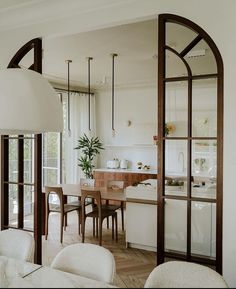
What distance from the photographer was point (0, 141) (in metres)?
3.59

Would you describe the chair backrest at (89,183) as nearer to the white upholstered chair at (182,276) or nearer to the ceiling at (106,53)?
the ceiling at (106,53)

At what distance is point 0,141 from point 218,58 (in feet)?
8.37

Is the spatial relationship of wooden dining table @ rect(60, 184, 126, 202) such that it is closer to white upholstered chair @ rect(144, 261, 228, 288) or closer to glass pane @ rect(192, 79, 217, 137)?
glass pane @ rect(192, 79, 217, 137)

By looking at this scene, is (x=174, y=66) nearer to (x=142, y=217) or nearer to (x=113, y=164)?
(x=142, y=217)

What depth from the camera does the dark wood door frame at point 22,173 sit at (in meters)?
3.31

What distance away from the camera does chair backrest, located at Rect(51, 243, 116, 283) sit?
1911 mm

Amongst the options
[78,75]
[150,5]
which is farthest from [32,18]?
[78,75]

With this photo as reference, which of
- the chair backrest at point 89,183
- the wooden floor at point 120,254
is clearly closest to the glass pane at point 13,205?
the wooden floor at point 120,254

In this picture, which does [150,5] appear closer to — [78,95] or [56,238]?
[56,238]

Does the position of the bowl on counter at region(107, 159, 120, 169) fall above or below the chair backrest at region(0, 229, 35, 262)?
above

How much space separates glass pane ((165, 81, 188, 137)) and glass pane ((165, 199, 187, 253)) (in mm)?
627

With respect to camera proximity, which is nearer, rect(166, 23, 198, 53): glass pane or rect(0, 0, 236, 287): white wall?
rect(0, 0, 236, 287): white wall

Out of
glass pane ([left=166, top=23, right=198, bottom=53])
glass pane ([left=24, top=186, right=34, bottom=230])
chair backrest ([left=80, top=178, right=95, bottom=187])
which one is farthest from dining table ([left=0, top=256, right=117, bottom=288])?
chair backrest ([left=80, top=178, right=95, bottom=187])

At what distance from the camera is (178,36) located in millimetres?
2791
